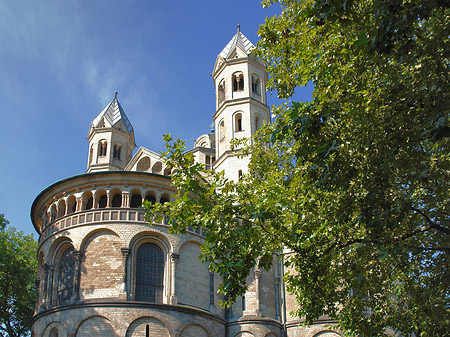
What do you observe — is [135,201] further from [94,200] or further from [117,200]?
[94,200]

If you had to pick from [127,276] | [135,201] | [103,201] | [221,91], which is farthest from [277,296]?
[221,91]

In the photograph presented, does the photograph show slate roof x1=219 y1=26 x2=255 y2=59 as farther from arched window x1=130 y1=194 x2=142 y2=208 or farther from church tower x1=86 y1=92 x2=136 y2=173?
arched window x1=130 y1=194 x2=142 y2=208

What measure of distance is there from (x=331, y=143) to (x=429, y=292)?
6486mm

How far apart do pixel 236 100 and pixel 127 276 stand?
16686 mm

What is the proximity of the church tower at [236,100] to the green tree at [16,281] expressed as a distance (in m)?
15.0

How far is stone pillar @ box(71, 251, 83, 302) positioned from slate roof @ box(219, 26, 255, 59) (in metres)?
20.8

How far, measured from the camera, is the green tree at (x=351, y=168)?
11.3 m

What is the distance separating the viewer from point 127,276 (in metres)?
26.3

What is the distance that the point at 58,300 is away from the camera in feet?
88.6

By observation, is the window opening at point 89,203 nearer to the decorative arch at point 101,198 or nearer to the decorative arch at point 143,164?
the decorative arch at point 101,198

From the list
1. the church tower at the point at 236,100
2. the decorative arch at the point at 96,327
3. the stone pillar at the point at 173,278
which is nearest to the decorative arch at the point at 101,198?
Answer: the stone pillar at the point at 173,278

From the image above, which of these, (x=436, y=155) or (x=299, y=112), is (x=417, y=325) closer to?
(x=436, y=155)

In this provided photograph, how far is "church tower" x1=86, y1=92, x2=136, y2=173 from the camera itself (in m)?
45.5

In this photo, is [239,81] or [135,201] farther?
[239,81]
